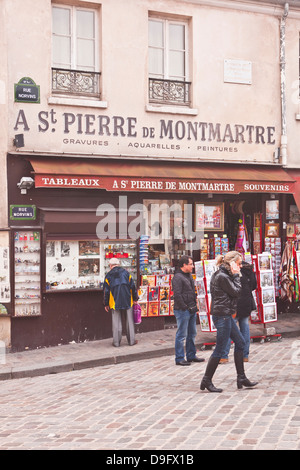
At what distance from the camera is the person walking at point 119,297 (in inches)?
414

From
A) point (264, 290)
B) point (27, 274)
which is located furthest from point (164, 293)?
point (27, 274)

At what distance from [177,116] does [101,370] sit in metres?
Answer: 5.26

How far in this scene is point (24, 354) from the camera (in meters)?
10.3

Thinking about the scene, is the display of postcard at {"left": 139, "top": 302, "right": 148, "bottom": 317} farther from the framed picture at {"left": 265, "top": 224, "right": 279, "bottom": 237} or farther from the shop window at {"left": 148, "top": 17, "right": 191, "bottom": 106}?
the shop window at {"left": 148, "top": 17, "right": 191, "bottom": 106}

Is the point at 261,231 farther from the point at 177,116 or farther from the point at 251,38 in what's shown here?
the point at 251,38

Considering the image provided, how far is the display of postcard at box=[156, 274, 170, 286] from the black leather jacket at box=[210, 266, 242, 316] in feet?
14.4

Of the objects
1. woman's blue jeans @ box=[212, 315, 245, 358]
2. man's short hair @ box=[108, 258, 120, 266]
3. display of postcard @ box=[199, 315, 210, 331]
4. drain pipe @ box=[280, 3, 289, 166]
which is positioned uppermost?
drain pipe @ box=[280, 3, 289, 166]

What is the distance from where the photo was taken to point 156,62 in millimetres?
12086

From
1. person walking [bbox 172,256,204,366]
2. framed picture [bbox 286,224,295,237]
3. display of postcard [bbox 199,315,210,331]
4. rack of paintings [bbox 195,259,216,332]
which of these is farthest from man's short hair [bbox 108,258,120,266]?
framed picture [bbox 286,224,295,237]

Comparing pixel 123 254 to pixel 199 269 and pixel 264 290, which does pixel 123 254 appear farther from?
pixel 264 290

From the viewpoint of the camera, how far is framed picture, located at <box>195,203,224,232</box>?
12.4 m

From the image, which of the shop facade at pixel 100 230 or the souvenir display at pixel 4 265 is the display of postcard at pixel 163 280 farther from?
the souvenir display at pixel 4 265

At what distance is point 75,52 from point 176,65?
209cm

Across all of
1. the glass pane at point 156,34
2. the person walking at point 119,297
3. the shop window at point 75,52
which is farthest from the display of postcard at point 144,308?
the glass pane at point 156,34
